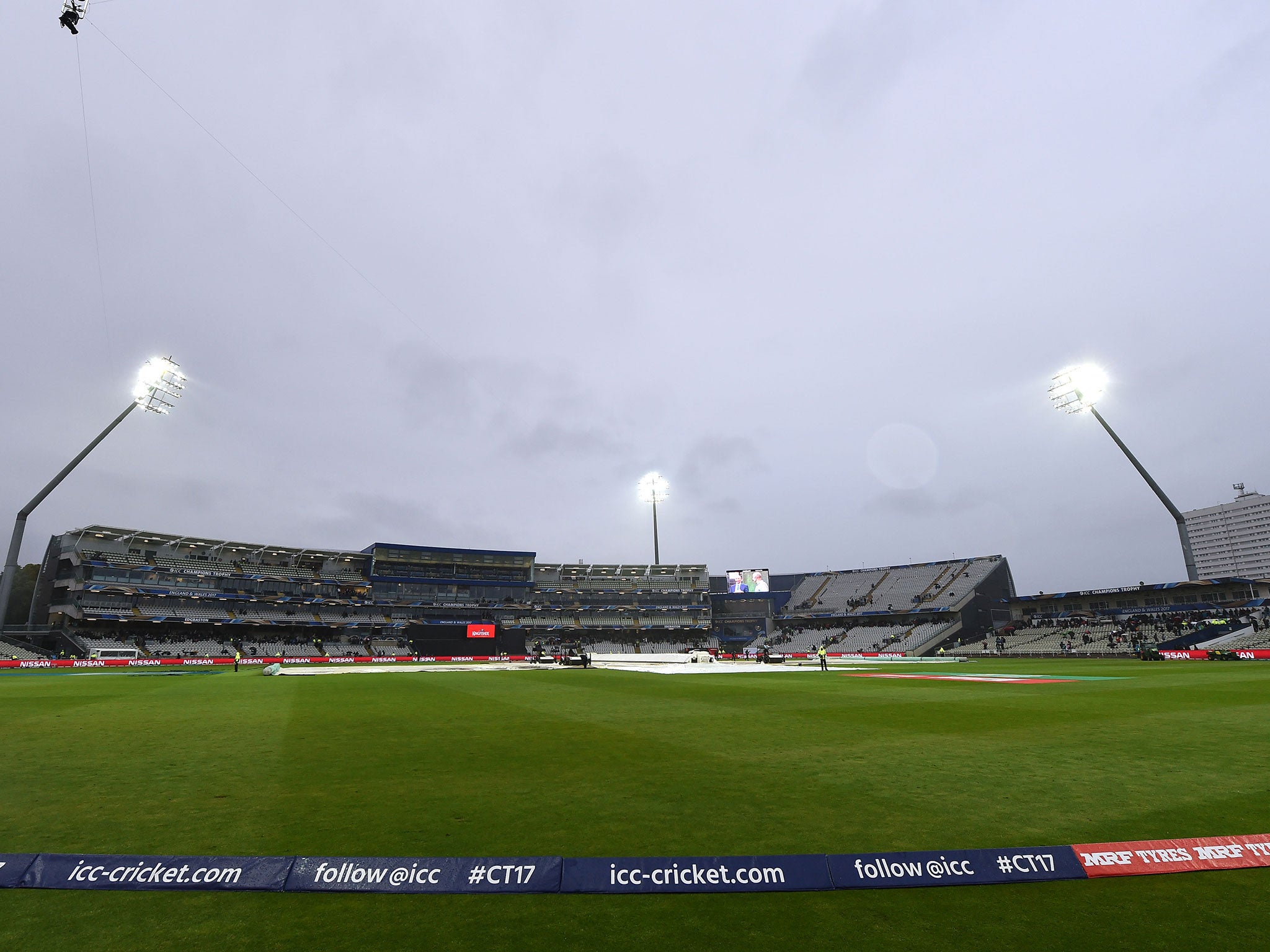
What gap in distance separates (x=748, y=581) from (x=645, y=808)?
3809 inches

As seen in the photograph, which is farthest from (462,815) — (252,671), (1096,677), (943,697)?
(252,671)

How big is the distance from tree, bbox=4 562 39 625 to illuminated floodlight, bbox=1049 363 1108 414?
121 m

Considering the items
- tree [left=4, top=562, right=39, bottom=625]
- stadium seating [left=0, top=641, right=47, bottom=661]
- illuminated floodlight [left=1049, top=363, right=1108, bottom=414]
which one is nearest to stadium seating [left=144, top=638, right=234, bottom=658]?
stadium seating [left=0, top=641, right=47, bottom=661]

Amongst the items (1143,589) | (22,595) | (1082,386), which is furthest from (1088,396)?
(22,595)

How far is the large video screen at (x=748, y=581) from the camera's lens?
10081 centimetres

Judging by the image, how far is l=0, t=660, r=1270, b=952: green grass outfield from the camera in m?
4.26

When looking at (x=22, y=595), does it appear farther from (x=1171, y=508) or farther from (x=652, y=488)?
(x=1171, y=508)

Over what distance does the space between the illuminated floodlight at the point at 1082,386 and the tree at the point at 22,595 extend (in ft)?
397

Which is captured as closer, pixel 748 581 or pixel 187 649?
pixel 187 649

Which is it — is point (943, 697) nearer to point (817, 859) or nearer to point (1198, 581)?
point (817, 859)

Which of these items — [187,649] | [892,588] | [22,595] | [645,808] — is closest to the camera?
[645,808]

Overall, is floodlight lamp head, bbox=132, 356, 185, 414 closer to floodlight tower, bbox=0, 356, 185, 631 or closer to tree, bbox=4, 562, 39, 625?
floodlight tower, bbox=0, 356, 185, 631

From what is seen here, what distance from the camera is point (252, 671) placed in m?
45.2

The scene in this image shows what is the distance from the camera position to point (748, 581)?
101250 millimetres
